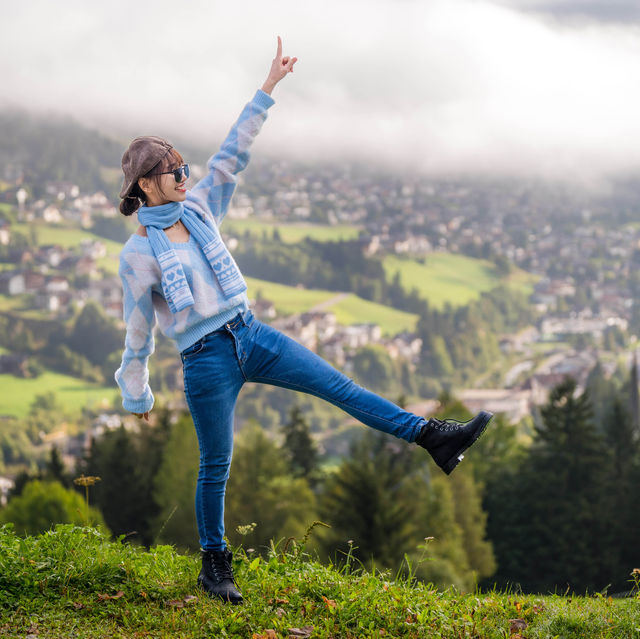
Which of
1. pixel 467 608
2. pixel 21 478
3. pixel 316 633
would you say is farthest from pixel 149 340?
pixel 21 478

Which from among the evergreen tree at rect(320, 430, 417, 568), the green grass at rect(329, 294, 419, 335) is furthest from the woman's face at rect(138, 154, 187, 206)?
the green grass at rect(329, 294, 419, 335)

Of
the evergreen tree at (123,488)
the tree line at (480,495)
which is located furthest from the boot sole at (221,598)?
the evergreen tree at (123,488)

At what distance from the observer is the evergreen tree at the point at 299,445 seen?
56844mm

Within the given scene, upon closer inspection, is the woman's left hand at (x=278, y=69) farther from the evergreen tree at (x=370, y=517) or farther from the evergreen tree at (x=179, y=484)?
the evergreen tree at (x=179, y=484)

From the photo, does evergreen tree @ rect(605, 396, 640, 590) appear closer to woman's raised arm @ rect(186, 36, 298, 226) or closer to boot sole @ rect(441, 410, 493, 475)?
boot sole @ rect(441, 410, 493, 475)

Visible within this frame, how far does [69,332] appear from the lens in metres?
185

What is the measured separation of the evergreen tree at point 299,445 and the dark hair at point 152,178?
52916mm

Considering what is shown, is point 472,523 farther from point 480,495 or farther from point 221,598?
point 221,598

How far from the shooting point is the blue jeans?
3.83 m

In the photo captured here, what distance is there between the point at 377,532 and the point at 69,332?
16608 cm

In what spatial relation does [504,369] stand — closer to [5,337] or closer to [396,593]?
[5,337]

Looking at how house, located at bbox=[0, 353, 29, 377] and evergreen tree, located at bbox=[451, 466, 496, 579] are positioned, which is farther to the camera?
house, located at bbox=[0, 353, 29, 377]

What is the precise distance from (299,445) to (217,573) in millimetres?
53648

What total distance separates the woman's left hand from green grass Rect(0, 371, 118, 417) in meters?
141
